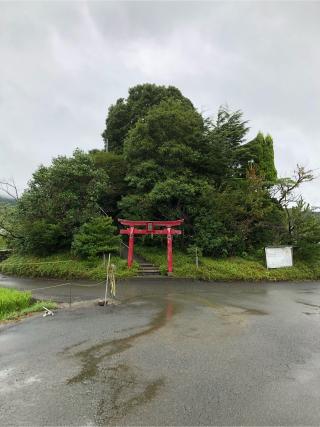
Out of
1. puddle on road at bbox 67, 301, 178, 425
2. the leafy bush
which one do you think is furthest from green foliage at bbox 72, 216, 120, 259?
puddle on road at bbox 67, 301, 178, 425

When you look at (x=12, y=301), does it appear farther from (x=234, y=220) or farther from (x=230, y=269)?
(x=234, y=220)

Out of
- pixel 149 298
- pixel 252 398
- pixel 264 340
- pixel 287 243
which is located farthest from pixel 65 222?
pixel 252 398

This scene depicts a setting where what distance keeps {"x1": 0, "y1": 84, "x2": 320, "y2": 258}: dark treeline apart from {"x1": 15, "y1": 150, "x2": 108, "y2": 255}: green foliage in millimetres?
53

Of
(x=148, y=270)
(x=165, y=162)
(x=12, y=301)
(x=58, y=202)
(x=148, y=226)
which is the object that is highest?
(x=165, y=162)

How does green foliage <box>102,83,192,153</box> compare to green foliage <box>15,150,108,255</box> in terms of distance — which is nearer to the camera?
green foliage <box>15,150,108,255</box>

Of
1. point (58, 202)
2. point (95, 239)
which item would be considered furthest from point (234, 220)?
point (58, 202)

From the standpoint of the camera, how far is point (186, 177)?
60.6 ft

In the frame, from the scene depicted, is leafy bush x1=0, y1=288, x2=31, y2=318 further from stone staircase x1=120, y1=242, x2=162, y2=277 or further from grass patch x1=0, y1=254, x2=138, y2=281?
stone staircase x1=120, y1=242, x2=162, y2=277

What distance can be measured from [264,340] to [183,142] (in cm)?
1388

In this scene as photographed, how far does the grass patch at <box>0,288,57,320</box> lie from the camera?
30.1 feet

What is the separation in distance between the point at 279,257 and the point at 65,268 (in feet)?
35.2

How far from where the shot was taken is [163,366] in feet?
18.1

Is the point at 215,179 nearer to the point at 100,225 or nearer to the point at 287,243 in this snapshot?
the point at 287,243

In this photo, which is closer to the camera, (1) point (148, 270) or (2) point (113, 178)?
(1) point (148, 270)
